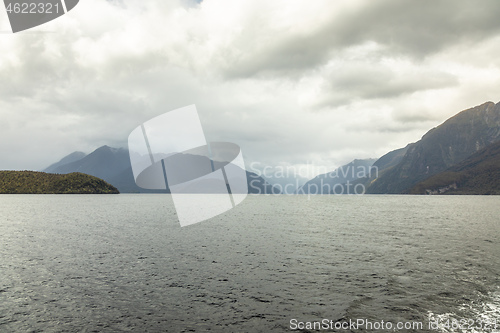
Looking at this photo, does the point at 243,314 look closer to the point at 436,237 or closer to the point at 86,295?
the point at 86,295

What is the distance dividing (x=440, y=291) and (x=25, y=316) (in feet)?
116

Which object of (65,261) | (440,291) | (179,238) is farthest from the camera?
(179,238)

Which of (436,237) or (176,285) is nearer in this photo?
(176,285)

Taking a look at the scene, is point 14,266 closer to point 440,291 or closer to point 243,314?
point 243,314

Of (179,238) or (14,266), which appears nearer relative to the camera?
(14,266)

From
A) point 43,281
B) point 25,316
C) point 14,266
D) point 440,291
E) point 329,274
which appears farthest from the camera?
point 14,266

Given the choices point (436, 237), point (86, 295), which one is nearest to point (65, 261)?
point (86, 295)

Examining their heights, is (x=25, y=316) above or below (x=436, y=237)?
above

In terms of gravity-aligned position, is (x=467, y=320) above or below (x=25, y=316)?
below

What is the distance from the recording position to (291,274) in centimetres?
3334

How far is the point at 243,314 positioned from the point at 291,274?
495 inches

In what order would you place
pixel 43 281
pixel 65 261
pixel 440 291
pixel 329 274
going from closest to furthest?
pixel 440 291 → pixel 43 281 → pixel 329 274 → pixel 65 261

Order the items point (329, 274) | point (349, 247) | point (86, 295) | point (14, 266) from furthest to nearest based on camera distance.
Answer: point (349, 247) → point (14, 266) → point (329, 274) → point (86, 295)

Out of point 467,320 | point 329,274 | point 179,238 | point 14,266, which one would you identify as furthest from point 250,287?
point 179,238
